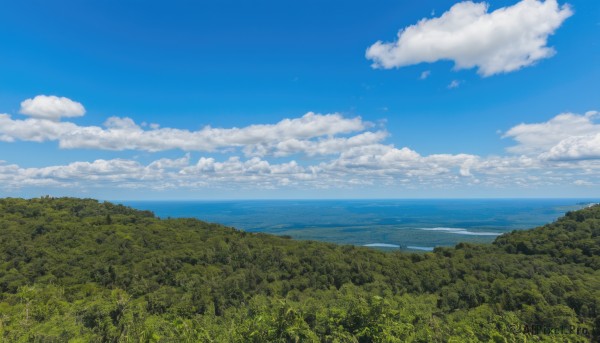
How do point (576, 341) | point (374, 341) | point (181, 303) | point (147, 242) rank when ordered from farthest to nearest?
point (147, 242), point (181, 303), point (576, 341), point (374, 341)

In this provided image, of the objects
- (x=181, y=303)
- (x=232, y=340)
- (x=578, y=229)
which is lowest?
(x=181, y=303)

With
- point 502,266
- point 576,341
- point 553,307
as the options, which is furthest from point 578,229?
point 576,341

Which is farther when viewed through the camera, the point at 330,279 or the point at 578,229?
the point at 578,229

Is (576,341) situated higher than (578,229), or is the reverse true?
(578,229)

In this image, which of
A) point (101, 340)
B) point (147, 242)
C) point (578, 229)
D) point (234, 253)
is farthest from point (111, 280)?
point (578, 229)

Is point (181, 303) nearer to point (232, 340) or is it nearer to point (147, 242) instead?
point (232, 340)

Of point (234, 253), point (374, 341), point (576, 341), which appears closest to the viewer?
point (374, 341)

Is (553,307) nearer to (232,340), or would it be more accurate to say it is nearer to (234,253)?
(232,340)
